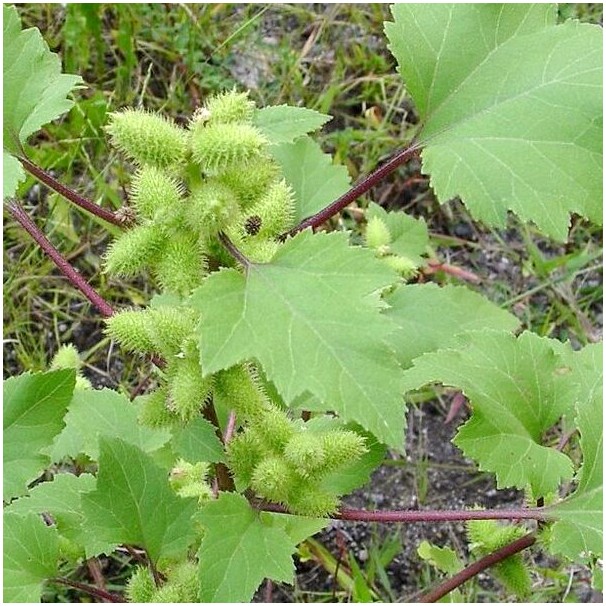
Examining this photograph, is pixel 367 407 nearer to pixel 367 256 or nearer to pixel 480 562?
pixel 367 256

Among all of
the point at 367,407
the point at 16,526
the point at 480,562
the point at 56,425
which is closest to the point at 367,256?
the point at 367,407

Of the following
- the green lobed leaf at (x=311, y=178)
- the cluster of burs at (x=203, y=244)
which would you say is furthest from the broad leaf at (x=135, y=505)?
the green lobed leaf at (x=311, y=178)

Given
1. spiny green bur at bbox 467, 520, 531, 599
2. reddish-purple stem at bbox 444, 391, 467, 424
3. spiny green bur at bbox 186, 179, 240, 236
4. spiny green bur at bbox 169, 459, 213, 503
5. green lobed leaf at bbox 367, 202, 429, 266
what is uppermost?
spiny green bur at bbox 186, 179, 240, 236

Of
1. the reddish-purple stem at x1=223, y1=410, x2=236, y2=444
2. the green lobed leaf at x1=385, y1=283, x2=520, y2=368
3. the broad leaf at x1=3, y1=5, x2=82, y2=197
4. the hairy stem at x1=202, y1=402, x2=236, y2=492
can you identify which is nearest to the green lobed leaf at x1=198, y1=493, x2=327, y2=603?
the hairy stem at x1=202, y1=402, x2=236, y2=492

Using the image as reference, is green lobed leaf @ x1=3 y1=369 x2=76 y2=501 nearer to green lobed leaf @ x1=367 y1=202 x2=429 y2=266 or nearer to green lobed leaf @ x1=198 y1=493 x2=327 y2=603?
green lobed leaf @ x1=198 y1=493 x2=327 y2=603

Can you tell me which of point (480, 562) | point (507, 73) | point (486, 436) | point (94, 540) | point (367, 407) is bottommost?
point (480, 562)

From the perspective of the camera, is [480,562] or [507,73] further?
[480,562]
